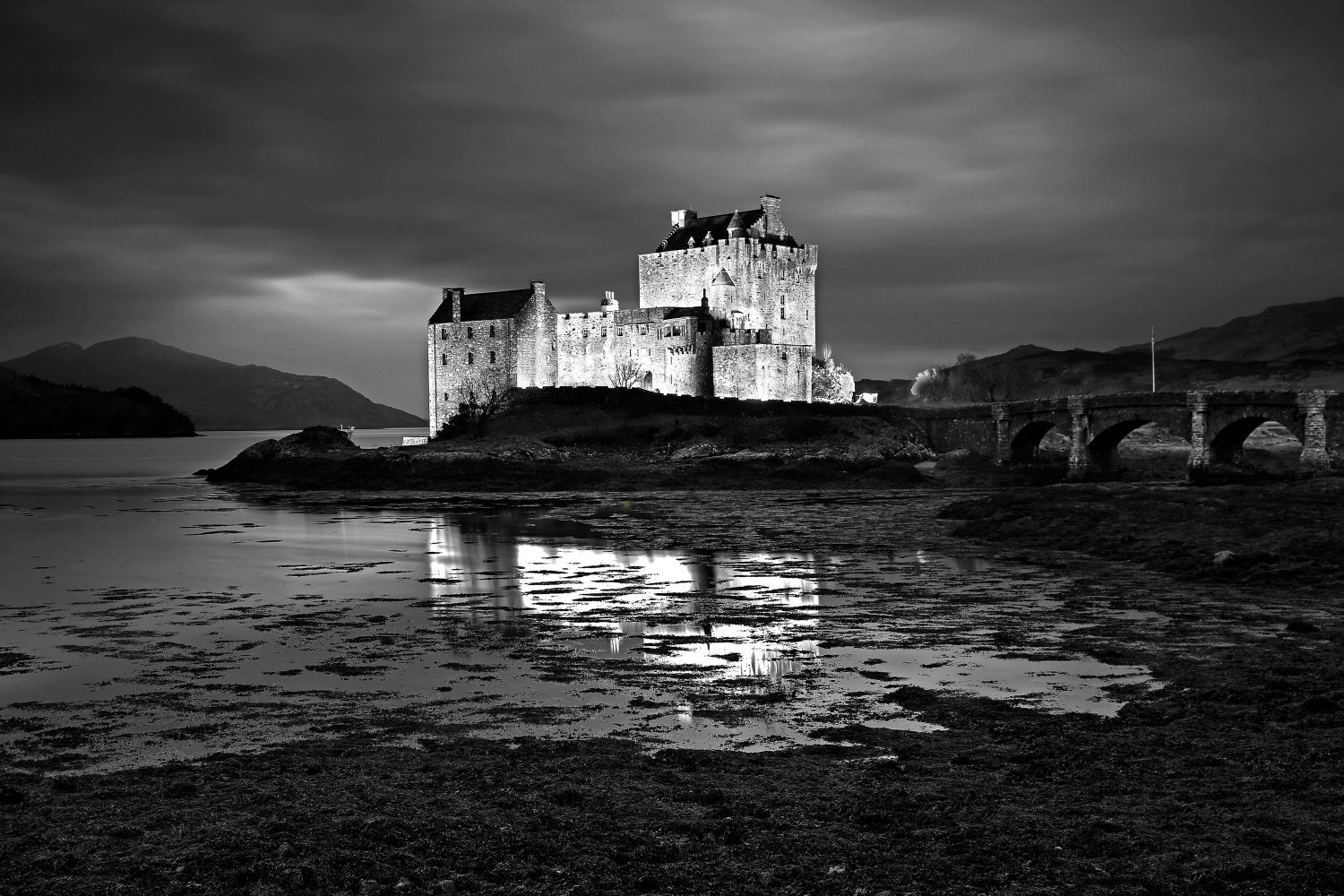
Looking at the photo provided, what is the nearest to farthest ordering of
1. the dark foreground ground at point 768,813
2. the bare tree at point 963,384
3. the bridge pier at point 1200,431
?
1. the dark foreground ground at point 768,813
2. the bridge pier at point 1200,431
3. the bare tree at point 963,384

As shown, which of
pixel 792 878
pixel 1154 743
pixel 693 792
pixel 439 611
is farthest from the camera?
pixel 439 611

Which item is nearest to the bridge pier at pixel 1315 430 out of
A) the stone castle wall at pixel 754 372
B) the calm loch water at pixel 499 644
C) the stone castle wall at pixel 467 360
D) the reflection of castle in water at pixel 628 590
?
the calm loch water at pixel 499 644

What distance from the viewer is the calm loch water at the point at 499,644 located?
965 centimetres

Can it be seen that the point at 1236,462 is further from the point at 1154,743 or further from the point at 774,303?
the point at 1154,743

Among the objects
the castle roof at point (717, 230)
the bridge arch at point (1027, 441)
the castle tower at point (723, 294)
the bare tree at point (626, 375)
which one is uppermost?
the castle roof at point (717, 230)

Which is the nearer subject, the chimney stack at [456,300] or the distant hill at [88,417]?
the chimney stack at [456,300]

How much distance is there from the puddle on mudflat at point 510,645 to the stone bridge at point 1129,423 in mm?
25495

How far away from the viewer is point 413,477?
162 feet

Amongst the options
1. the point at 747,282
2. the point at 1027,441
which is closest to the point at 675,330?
the point at 747,282

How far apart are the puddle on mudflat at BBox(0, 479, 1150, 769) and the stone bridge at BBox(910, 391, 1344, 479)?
25495mm

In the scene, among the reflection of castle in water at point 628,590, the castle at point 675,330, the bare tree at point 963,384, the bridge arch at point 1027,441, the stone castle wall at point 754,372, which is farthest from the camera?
the bare tree at point 963,384

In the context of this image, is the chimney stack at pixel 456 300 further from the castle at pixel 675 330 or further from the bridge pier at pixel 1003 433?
the bridge pier at pixel 1003 433

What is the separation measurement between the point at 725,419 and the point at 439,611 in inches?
1573

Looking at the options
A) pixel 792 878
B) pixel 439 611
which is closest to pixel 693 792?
pixel 792 878
